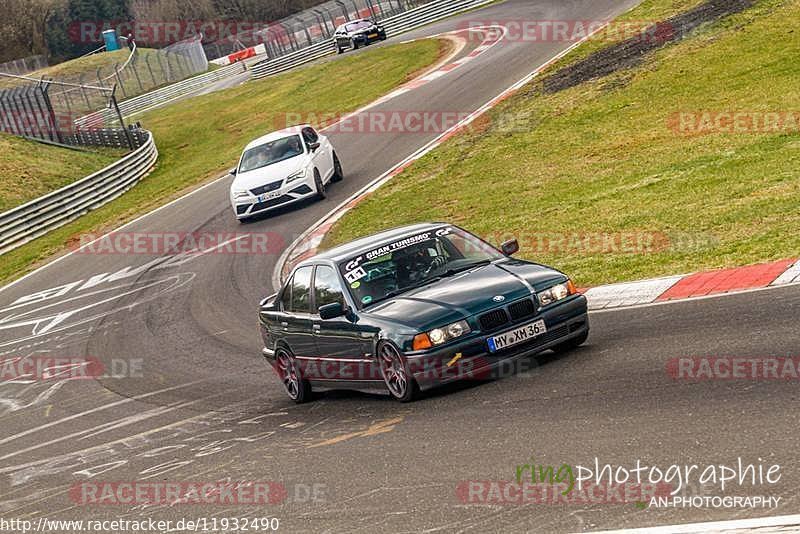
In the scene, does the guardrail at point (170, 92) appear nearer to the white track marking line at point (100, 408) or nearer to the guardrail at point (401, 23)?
the guardrail at point (401, 23)

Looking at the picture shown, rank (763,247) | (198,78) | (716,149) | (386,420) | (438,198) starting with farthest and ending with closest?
(198,78) < (438,198) < (716,149) < (763,247) < (386,420)

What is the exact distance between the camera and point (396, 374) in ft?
32.8

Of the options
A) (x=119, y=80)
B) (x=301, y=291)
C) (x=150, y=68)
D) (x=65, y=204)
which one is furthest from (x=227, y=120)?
(x=301, y=291)

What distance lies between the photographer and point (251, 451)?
985 centimetres

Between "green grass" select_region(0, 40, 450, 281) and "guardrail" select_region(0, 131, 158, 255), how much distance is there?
1.71ft

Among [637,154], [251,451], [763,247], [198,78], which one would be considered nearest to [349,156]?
[637,154]

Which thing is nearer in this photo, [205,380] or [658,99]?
[205,380]

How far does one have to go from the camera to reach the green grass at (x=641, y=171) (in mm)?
14125

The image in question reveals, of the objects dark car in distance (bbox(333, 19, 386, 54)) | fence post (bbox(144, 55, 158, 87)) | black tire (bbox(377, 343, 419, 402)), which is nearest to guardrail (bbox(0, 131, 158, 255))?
dark car in distance (bbox(333, 19, 386, 54))

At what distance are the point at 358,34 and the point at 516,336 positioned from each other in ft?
155

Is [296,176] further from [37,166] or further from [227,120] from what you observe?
[227,120]

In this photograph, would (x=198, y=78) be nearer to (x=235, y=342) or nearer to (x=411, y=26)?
(x=411, y=26)

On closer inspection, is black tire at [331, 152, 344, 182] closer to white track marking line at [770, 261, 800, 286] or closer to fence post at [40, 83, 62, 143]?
white track marking line at [770, 261, 800, 286]

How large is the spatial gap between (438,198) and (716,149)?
5.50m
